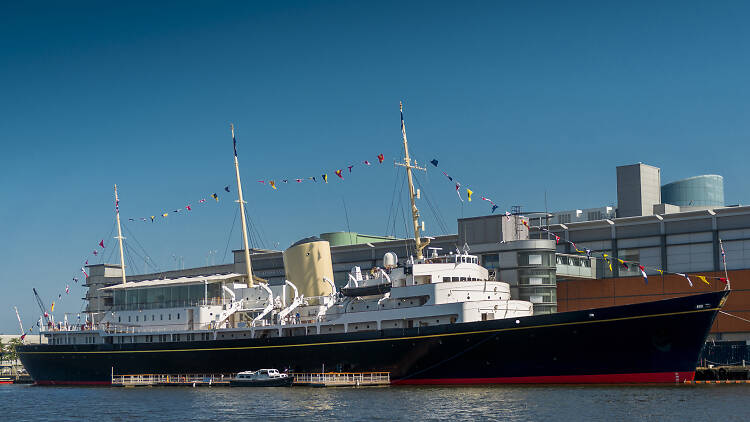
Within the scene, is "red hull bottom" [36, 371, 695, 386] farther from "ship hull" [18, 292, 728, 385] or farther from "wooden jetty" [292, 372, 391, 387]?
"wooden jetty" [292, 372, 391, 387]

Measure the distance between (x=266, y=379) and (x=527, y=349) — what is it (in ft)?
51.7

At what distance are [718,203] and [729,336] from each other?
188 ft

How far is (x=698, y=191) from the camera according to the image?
365 feet

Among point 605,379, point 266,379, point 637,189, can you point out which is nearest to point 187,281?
point 266,379

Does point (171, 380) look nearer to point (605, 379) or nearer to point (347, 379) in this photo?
point (347, 379)

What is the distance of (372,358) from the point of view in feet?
162

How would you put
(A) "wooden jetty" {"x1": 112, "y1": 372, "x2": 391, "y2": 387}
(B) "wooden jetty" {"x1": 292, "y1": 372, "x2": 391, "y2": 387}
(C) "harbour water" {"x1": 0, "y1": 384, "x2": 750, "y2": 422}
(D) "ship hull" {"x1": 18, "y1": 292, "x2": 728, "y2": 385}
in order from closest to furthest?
(C) "harbour water" {"x1": 0, "y1": 384, "x2": 750, "y2": 422}, (D) "ship hull" {"x1": 18, "y1": 292, "x2": 728, "y2": 385}, (B) "wooden jetty" {"x1": 292, "y1": 372, "x2": 391, "y2": 387}, (A) "wooden jetty" {"x1": 112, "y1": 372, "x2": 391, "y2": 387}

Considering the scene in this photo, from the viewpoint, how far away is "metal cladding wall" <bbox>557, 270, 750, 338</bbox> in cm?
6012

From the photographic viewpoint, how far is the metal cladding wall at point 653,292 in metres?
60.1

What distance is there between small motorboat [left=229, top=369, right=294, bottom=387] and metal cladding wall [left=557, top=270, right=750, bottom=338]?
84.3ft

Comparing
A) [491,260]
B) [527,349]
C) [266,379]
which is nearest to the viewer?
[527,349]

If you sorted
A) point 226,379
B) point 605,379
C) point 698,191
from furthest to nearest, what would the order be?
1. point 698,191
2. point 226,379
3. point 605,379

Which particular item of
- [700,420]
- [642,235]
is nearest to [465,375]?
[700,420]

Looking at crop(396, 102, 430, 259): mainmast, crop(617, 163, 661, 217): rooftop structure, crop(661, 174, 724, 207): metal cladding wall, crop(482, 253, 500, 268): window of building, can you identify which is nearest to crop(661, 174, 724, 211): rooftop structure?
crop(661, 174, 724, 207): metal cladding wall
